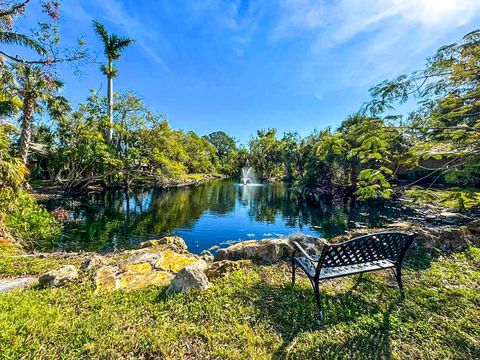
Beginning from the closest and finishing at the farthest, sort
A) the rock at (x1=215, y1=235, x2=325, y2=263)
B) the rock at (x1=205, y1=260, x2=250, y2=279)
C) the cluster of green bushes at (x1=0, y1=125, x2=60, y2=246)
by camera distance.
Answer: the rock at (x1=205, y1=260, x2=250, y2=279) < the rock at (x1=215, y1=235, x2=325, y2=263) < the cluster of green bushes at (x1=0, y1=125, x2=60, y2=246)

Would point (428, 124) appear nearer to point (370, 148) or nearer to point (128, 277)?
point (370, 148)

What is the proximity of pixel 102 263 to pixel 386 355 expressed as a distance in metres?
4.74

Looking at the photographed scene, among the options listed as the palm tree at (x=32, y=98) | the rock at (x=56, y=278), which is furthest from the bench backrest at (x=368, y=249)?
the palm tree at (x=32, y=98)

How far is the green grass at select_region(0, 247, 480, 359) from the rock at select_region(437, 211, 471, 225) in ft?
30.9

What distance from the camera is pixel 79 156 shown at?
1889 cm

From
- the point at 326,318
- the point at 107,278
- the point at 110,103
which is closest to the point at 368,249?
the point at 326,318

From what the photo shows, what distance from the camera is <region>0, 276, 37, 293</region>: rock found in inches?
138

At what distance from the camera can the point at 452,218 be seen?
11219mm

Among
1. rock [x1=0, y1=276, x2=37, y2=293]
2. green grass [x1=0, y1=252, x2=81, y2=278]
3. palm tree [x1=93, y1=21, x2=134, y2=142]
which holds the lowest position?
green grass [x1=0, y1=252, x2=81, y2=278]

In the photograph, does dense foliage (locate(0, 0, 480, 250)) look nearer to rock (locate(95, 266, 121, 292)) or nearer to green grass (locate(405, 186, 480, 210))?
green grass (locate(405, 186, 480, 210))

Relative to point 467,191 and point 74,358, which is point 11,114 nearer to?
point 74,358

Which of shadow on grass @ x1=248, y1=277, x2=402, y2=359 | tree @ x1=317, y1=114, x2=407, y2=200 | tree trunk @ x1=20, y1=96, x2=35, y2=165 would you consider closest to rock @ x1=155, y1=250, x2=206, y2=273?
shadow on grass @ x1=248, y1=277, x2=402, y2=359

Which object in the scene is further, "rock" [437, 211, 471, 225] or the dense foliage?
"rock" [437, 211, 471, 225]

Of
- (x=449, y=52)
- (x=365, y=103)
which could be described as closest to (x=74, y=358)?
(x=365, y=103)
